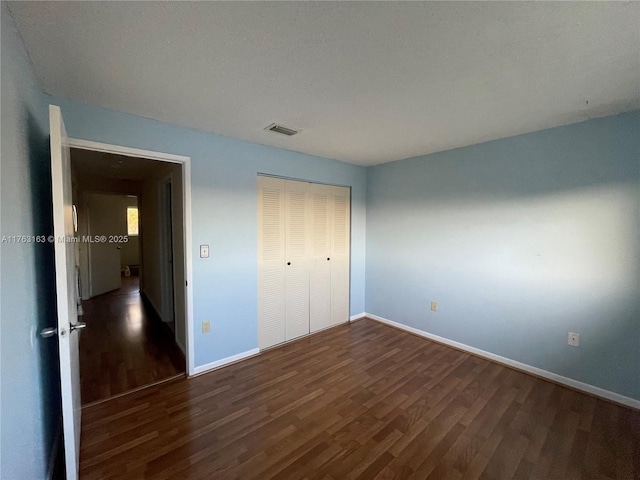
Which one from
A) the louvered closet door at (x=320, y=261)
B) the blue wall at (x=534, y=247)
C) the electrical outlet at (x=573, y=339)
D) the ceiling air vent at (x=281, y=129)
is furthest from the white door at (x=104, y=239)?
the electrical outlet at (x=573, y=339)

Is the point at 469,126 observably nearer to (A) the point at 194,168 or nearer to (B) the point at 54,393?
(A) the point at 194,168

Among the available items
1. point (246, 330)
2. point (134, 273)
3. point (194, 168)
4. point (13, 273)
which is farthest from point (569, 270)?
point (134, 273)

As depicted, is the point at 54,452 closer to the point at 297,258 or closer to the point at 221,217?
the point at 221,217

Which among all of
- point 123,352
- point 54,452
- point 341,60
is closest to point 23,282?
point 54,452

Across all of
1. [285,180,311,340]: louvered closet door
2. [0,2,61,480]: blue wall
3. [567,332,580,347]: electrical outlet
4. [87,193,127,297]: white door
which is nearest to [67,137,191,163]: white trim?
[0,2,61,480]: blue wall

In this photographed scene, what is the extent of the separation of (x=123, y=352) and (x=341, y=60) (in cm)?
349

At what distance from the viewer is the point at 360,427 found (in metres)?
1.87

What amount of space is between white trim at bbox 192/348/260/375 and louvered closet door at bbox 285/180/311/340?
0.47 meters

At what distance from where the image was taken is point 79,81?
1.63 m

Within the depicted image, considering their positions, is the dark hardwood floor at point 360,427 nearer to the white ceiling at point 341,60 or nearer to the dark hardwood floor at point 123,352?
the dark hardwood floor at point 123,352

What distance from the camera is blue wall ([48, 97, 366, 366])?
231 cm

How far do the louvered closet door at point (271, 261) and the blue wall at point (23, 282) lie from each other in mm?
1640

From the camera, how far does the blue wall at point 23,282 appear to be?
98 centimetres


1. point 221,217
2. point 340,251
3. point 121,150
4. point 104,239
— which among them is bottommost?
point 340,251
